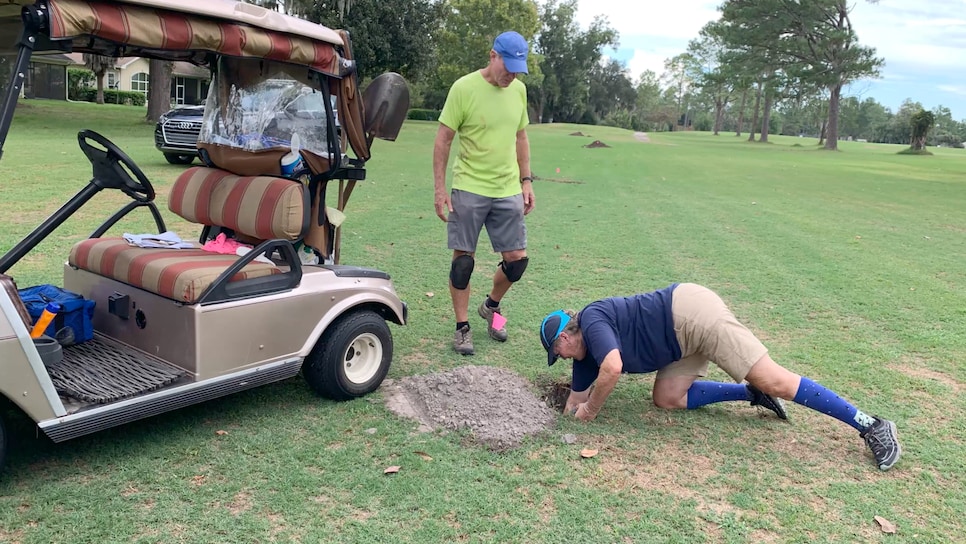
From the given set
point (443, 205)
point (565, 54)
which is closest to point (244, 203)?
point (443, 205)

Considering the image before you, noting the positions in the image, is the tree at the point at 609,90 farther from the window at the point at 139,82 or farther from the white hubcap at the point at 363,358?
the white hubcap at the point at 363,358

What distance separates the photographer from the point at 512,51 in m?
4.46

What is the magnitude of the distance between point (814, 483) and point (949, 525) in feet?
1.73

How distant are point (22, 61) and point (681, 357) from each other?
326 centimetres

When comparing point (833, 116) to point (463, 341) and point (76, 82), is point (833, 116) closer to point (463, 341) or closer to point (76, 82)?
→ point (463, 341)

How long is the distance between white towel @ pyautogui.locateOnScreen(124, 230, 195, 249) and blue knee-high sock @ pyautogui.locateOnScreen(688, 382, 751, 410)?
9.71 ft

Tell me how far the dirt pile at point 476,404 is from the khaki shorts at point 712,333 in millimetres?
838

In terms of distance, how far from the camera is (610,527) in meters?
2.87

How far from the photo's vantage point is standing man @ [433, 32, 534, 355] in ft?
15.3

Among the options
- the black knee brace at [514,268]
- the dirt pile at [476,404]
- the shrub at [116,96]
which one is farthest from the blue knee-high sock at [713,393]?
the shrub at [116,96]

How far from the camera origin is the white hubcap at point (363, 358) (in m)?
3.96

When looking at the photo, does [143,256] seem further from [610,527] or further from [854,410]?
[854,410]

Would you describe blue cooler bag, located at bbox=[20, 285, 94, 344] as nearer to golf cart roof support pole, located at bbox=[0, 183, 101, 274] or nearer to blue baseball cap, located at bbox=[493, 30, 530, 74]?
golf cart roof support pole, located at bbox=[0, 183, 101, 274]

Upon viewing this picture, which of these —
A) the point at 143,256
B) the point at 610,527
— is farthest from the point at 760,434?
the point at 143,256
